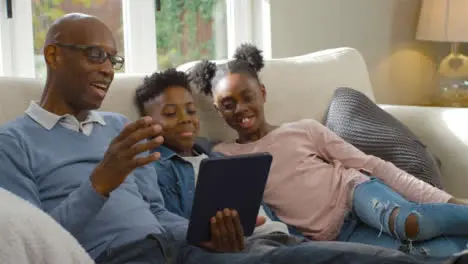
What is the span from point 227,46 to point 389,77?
97cm

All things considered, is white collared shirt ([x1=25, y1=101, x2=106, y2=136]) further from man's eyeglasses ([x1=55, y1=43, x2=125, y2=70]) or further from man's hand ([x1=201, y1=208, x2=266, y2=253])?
man's hand ([x1=201, y1=208, x2=266, y2=253])

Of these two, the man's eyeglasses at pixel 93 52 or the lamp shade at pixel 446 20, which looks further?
the lamp shade at pixel 446 20

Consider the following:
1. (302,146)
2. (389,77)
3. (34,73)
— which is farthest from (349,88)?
(389,77)

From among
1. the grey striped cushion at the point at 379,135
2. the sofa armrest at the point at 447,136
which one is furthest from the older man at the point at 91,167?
the sofa armrest at the point at 447,136

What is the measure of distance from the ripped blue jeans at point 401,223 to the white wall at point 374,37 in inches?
50.9

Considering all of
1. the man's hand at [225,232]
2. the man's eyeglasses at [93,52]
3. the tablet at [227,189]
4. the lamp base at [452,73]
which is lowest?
the man's hand at [225,232]

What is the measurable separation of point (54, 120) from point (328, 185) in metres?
0.80

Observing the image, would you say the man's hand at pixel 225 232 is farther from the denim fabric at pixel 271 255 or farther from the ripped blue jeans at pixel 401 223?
the ripped blue jeans at pixel 401 223

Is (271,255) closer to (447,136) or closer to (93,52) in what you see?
(93,52)

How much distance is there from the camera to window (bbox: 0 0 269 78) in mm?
2574

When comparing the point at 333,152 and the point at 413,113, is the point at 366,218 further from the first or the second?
the point at 413,113

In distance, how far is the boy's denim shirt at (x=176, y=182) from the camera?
1981mm

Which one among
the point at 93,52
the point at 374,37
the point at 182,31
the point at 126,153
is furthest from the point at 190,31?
the point at 126,153

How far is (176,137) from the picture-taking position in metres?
2.09
